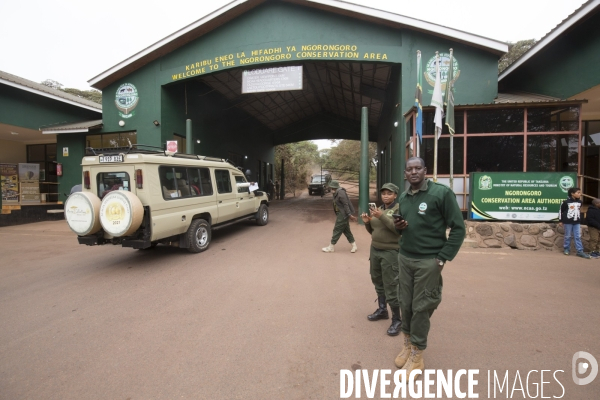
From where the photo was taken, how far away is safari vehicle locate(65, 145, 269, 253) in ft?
18.4

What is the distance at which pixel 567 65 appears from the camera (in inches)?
364

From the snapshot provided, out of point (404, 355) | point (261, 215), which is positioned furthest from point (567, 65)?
point (404, 355)

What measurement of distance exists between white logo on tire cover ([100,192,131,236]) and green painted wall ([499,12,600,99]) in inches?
453

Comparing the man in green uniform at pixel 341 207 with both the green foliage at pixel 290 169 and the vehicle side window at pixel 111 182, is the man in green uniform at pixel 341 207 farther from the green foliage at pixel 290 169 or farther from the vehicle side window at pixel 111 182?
the green foliage at pixel 290 169

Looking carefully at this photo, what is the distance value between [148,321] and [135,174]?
3178 millimetres

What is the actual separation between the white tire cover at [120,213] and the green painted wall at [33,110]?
11.2 metres

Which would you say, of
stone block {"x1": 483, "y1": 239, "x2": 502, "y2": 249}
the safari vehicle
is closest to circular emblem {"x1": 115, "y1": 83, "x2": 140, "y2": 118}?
the safari vehicle

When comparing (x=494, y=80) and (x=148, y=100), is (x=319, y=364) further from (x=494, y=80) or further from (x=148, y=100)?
(x=148, y=100)

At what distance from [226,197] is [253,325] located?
531 cm

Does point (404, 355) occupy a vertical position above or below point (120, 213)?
below

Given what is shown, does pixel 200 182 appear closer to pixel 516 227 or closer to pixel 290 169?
pixel 516 227

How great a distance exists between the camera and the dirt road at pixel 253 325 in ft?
8.75

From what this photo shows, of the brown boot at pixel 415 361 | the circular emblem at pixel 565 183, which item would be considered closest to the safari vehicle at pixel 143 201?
the brown boot at pixel 415 361

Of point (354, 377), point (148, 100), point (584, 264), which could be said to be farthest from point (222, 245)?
point (148, 100)
